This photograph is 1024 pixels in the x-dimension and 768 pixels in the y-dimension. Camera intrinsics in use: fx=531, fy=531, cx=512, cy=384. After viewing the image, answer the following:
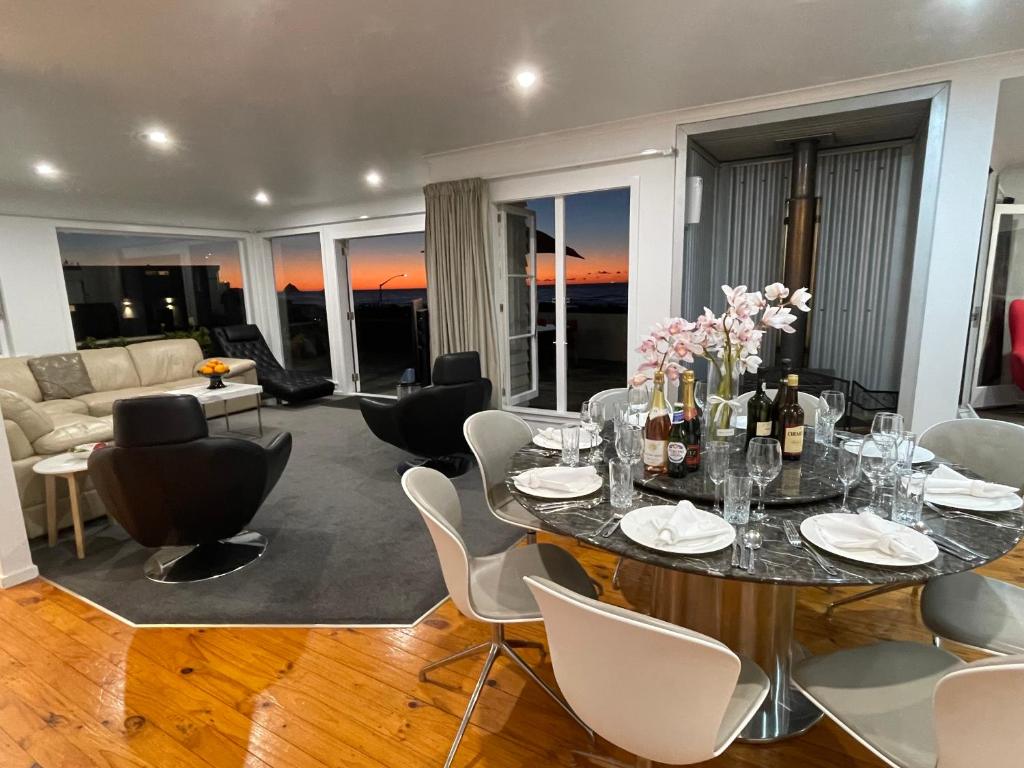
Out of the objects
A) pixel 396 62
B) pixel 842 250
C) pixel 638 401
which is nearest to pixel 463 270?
pixel 396 62

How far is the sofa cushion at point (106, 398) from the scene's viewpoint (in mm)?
4871

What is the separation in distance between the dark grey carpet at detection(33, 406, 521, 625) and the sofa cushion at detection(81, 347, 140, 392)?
2.84 meters

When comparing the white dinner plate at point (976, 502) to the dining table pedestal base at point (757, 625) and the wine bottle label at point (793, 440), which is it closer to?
the wine bottle label at point (793, 440)

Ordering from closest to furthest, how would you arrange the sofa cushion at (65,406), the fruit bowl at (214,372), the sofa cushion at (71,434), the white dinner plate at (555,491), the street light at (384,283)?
the white dinner plate at (555,491) < the sofa cushion at (71,434) < the sofa cushion at (65,406) < the fruit bowl at (214,372) < the street light at (384,283)

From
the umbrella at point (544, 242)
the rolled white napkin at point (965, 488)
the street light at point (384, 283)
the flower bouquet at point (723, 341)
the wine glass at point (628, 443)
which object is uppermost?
the umbrella at point (544, 242)

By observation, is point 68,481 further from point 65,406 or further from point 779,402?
point 779,402

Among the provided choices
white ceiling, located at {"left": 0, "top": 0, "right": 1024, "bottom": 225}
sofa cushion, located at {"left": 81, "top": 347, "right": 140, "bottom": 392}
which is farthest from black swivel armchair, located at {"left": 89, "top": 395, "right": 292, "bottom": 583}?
sofa cushion, located at {"left": 81, "top": 347, "right": 140, "bottom": 392}

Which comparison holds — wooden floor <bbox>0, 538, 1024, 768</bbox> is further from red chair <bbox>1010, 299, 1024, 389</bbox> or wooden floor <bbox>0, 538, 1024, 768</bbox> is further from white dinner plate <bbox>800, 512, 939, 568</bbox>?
red chair <bbox>1010, 299, 1024, 389</bbox>

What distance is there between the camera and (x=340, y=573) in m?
2.60

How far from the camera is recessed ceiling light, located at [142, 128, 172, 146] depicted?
12.1ft

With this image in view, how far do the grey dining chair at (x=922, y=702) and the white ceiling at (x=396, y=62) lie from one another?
2464mm

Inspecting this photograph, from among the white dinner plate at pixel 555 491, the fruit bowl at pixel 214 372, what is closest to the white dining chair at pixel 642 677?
the white dinner plate at pixel 555 491

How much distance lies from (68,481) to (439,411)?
204cm

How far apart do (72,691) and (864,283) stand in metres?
5.65
